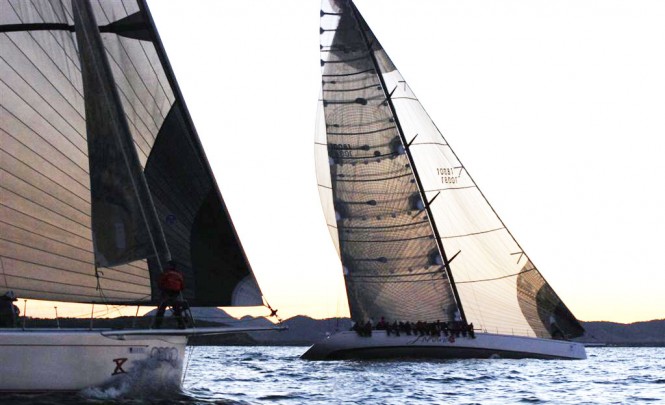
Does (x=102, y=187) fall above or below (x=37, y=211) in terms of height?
above

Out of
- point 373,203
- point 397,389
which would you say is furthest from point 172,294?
point 373,203

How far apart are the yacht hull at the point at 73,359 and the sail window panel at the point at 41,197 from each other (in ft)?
7.72

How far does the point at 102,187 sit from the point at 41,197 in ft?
3.56

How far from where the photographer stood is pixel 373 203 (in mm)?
45375

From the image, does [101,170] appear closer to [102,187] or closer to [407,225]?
[102,187]

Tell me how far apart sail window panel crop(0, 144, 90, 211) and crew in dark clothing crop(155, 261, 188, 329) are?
229 centimetres

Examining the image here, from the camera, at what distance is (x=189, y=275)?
62.3 feet

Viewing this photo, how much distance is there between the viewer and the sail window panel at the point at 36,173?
17.6 metres

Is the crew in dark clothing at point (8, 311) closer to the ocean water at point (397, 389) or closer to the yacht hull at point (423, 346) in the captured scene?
the ocean water at point (397, 389)

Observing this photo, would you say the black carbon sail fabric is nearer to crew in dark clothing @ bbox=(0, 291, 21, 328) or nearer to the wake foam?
the wake foam

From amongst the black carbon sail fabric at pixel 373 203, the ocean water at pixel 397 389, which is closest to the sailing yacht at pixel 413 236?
the black carbon sail fabric at pixel 373 203

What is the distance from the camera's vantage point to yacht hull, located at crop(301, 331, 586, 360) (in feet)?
142

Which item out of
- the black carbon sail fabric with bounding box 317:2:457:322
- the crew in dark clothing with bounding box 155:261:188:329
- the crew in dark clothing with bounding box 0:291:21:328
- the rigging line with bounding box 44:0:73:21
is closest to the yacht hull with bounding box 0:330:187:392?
the crew in dark clothing with bounding box 155:261:188:329

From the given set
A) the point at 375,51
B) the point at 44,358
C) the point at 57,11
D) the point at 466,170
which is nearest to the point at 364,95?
the point at 375,51
